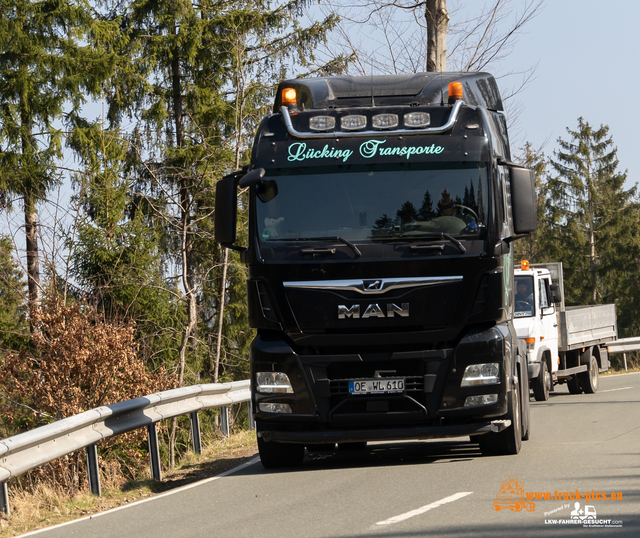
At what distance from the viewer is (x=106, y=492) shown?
8.86 meters

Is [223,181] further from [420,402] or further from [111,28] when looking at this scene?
[111,28]

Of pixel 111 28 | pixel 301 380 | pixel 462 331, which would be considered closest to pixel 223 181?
pixel 301 380

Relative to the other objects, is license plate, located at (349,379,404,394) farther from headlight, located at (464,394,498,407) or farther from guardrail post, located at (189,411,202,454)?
guardrail post, located at (189,411,202,454)

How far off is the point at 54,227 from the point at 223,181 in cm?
777

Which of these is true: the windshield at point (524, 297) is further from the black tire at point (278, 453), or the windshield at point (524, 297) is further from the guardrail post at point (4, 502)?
the guardrail post at point (4, 502)

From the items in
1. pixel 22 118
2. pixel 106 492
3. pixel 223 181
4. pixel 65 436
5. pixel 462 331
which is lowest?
pixel 106 492

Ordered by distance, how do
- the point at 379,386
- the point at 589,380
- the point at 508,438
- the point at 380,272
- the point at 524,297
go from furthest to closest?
the point at 589,380, the point at 524,297, the point at 508,438, the point at 379,386, the point at 380,272

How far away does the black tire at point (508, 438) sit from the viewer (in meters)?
9.28

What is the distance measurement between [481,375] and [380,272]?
4.45ft

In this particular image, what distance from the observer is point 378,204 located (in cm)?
877

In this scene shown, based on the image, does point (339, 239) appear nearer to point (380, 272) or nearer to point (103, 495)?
point (380, 272)

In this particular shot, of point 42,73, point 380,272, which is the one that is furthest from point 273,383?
point 42,73

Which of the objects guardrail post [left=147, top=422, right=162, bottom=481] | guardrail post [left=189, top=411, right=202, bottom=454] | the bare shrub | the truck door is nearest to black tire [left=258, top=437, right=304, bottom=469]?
guardrail post [left=147, top=422, right=162, bottom=481]

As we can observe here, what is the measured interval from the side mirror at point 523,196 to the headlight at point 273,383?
265cm
